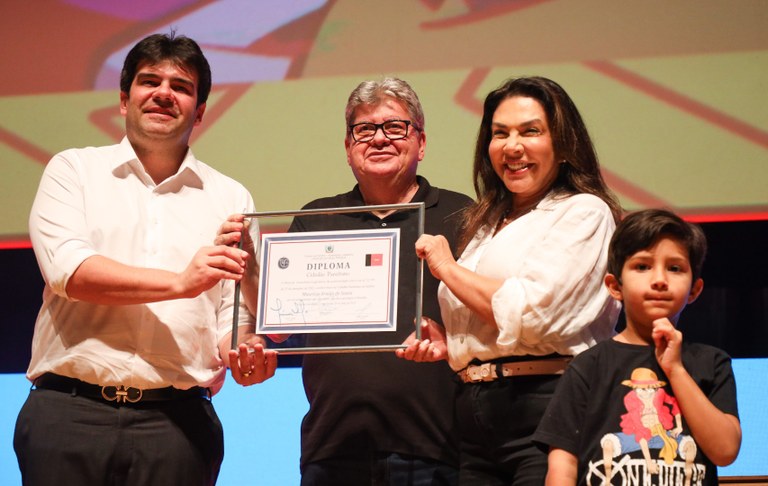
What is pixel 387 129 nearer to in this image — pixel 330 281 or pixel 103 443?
pixel 330 281

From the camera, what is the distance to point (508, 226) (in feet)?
7.27

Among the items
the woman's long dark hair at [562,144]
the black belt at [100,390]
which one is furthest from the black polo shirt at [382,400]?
the black belt at [100,390]

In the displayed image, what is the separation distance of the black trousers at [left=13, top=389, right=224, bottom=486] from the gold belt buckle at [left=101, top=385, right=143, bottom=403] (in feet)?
0.06

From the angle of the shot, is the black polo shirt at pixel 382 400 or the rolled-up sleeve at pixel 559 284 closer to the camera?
the rolled-up sleeve at pixel 559 284

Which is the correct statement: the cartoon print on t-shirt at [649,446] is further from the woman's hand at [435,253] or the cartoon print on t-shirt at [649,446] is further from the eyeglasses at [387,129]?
the eyeglasses at [387,129]

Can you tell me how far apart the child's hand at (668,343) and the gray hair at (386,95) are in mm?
1132

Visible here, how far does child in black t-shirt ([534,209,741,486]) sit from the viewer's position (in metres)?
1.76

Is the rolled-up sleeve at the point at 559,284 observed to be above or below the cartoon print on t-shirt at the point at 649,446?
above

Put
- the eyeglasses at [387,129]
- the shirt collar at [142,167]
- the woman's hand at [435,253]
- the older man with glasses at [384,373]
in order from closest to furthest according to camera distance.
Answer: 1. the woman's hand at [435,253]
2. the older man with glasses at [384,373]
3. the shirt collar at [142,167]
4. the eyeglasses at [387,129]

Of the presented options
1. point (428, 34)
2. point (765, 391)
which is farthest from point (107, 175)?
point (765, 391)

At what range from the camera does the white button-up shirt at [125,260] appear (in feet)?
7.50

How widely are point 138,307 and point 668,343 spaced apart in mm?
1304
